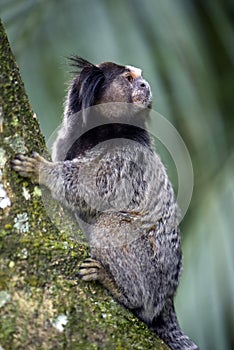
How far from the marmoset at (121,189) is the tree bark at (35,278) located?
30cm

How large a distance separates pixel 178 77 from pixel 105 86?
1.67 feet

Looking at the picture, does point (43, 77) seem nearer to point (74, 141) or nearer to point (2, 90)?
point (74, 141)

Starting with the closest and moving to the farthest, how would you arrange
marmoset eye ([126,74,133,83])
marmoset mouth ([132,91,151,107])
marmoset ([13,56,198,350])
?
marmoset ([13,56,198,350]) < marmoset mouth ([132,91,151,107]) < marmoset eye ([126,74,133,83])

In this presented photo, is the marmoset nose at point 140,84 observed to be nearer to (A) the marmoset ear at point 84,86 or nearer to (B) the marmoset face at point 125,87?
(B) the marmoset face at point 125,87

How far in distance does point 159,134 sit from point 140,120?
205 millimetres

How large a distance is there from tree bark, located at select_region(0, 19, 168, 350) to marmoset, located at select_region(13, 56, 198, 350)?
0.30 m

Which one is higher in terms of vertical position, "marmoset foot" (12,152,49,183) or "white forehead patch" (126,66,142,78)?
"marmoset foot" (12,152,49,183)

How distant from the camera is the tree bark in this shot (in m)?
2.17

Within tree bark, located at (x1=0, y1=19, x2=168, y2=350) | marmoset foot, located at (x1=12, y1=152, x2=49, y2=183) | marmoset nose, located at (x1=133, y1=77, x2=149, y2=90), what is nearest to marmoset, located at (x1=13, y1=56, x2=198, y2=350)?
marmoset nose, located at (x1=133, y1=77, x2=149, y2=90)

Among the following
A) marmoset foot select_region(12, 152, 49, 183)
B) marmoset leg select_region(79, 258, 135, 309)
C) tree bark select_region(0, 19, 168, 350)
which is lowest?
marmoset leg select_region(79, 258, 135, 309)

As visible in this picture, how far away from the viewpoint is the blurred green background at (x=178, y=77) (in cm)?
388

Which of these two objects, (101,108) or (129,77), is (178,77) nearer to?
(129,77)

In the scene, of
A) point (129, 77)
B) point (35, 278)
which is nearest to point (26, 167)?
point (35, 278)

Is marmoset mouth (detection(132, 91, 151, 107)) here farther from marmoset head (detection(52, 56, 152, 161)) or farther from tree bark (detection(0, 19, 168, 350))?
tree bark (detection(0, 19, 168, 350))
